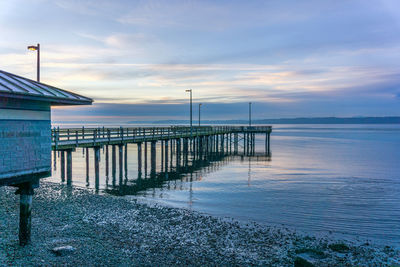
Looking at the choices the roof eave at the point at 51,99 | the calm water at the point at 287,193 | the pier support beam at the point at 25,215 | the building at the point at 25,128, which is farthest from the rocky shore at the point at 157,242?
the roof eave at the point at 51,99

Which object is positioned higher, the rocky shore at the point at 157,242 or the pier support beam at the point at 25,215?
the pier support beam at the point at 25,215

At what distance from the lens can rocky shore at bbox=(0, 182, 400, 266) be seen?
34.2 feet

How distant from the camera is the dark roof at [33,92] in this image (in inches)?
352

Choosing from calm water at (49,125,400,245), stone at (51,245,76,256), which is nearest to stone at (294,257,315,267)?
calm water at (49,125,400,245)

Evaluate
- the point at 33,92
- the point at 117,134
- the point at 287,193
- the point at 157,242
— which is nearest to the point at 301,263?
the point at 157,242

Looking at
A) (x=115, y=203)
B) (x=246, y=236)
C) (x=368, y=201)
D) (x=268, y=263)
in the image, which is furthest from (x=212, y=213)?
(x=368, y=201)

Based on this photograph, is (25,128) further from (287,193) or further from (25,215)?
(287,193)

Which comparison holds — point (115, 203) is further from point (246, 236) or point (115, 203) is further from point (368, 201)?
Answer: point (368, 201)

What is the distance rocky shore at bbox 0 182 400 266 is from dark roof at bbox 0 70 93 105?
499 centimetres

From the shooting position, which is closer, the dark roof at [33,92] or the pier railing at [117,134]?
the dark roof at [33,92]

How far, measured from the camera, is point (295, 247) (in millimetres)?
12273

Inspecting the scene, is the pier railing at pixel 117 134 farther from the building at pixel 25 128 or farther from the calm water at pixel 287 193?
the building at pixel 25 128

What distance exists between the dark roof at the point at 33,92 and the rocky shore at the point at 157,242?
499 cm

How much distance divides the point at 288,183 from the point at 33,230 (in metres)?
19.8
